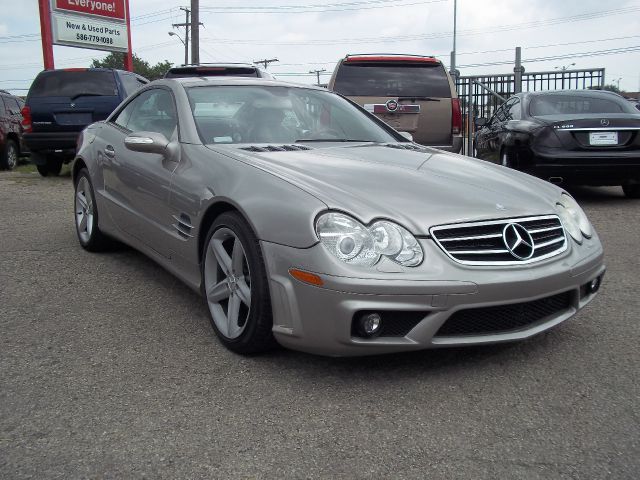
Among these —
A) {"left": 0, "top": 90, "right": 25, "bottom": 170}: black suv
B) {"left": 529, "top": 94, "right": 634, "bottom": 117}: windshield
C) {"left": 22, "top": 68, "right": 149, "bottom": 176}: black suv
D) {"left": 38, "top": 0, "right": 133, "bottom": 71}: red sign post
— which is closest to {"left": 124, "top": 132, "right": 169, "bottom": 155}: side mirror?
{"left": 529, "top": 94, "right": 634, "bottom": 117}: windshield

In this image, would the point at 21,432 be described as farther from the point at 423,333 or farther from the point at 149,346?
the point at 423,333

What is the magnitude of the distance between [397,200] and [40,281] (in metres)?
2.78

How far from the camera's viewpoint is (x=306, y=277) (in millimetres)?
2814

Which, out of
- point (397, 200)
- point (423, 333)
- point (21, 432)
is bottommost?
point (21, 432)

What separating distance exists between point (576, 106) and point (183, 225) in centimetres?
611

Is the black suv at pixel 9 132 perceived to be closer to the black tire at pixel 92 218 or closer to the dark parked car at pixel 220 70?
the dark parked car at pixel 220 70

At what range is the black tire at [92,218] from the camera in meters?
5.32

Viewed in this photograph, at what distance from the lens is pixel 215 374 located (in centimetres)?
307

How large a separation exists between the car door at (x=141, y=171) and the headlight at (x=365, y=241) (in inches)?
53.1

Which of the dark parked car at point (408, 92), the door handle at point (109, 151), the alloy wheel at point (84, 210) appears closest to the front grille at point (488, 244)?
the door handle at point (109, 151)

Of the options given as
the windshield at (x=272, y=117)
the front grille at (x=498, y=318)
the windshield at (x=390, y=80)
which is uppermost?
the windshield at (x=390, y=80)

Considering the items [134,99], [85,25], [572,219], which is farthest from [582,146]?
[85,25]

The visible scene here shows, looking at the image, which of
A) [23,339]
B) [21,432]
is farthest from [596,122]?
[21,432]

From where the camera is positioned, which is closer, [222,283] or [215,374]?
[215,374]
